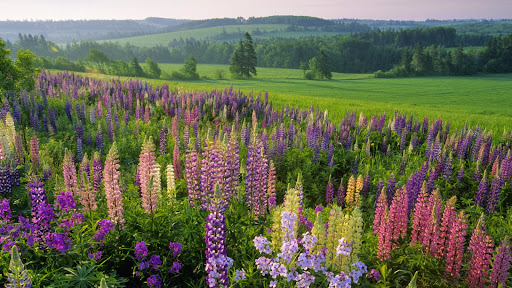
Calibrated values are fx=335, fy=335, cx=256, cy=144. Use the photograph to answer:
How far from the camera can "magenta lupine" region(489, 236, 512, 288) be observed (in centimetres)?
408

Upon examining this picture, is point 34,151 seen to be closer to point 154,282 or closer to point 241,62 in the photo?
point 154,282

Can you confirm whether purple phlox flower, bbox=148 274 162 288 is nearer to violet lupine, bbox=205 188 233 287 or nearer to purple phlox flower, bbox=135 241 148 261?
purple phlox flower, bbox=135 241 148 261

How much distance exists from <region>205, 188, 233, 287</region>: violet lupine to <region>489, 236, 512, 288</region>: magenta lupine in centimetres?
330

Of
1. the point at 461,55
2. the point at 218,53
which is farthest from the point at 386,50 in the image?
the point at 218,53

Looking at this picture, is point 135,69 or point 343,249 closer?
point 343,249

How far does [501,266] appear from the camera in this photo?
4.14 meters

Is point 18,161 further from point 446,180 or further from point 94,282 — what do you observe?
point 446,180

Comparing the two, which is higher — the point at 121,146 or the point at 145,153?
the point at 145,153

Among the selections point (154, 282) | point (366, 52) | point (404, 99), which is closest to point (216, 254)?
point (154, 282)

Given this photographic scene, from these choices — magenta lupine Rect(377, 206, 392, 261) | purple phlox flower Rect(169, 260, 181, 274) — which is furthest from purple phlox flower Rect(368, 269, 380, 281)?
purple phlox flower Rect(169, 260, 181, 274)

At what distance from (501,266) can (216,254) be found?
3517mm

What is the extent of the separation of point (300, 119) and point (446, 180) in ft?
26.9

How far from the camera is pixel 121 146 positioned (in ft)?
36.7

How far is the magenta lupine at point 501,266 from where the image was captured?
13.4ft
